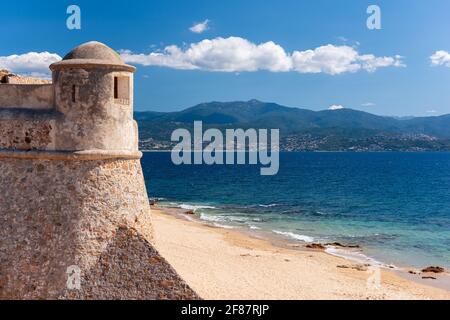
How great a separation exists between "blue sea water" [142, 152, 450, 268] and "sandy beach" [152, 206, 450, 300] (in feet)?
17.0

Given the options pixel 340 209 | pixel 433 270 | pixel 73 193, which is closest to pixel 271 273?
pixel 433 270

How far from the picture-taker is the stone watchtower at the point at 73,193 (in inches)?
526

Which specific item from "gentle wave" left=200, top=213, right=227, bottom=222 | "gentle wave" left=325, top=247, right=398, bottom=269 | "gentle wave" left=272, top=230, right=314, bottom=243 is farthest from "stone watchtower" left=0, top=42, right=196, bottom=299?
"gentle wave" left=200, top=213, right=227, bottom=222

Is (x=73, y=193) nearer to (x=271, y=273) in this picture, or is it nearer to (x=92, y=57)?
(x=92, y=57)

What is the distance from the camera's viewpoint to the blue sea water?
38.9 meters

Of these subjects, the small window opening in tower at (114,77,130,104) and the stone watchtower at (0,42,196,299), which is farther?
the small window opening in tower at (114,77,130,104)

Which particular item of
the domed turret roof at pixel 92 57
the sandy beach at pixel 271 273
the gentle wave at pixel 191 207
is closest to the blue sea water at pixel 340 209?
the gentle wave at pixel 191 207

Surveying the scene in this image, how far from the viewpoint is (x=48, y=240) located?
13508 millimetres

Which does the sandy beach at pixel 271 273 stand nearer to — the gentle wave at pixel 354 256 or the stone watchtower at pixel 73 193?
the gentle wave at pixel 354 256

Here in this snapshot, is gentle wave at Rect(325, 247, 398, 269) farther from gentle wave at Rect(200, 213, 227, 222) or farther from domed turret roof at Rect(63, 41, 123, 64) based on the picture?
domed turret roof at Rect(63, 41, 123, 64)

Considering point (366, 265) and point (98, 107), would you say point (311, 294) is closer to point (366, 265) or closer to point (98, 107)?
point (366, 265)

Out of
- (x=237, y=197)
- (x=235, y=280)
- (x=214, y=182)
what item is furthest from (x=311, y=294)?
(x=214, y=182)

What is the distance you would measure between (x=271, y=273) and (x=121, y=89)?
50.9 feet

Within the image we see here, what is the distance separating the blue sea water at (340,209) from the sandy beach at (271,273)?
5177mm
